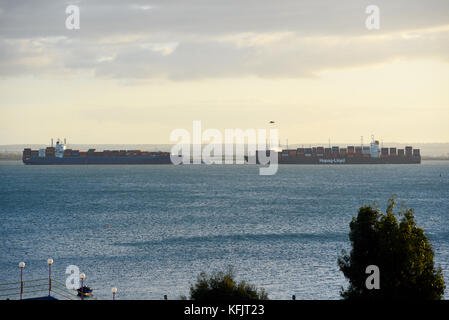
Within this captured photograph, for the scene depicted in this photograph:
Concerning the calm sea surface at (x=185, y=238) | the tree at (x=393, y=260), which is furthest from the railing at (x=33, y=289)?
the tree at (x=393, y=260)

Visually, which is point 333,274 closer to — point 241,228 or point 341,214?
point 241,228

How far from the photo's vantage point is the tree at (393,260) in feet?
64.9

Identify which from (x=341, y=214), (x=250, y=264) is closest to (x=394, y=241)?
(x=250, y=264)

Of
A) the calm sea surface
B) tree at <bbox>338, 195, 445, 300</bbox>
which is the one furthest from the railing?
tree at <bbox>338, 195, 445, 300</bbox>

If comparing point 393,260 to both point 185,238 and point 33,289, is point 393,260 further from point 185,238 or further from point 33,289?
point 185,238

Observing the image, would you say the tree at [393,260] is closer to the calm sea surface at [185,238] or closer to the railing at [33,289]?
the calm sea surface at [185,238]

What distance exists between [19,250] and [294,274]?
23.4m

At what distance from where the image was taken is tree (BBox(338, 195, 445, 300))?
19.8m

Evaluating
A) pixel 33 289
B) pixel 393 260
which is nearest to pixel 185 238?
pixel 33 289

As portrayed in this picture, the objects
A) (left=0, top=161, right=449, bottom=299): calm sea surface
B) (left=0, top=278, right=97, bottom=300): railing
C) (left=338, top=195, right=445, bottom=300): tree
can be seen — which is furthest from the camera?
(left=0, top=161, right=449, bottom=299): calm sea surface

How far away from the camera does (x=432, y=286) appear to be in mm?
20078

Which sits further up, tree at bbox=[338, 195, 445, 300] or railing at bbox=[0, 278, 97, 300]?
tree at bbox=[338, 195, 445, 300]

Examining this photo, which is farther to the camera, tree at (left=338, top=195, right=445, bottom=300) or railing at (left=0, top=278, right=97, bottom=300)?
railing at (left=0, top=278, right=97, bottom=300)

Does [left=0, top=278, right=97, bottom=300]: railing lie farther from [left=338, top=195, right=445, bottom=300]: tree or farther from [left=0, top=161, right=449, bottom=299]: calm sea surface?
[left=338, top=195, right=445, bottom=300]: tree
